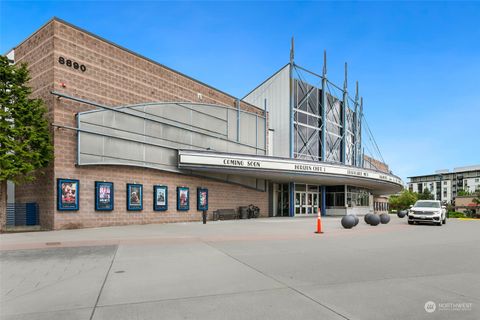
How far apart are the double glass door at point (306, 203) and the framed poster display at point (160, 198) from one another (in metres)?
16.1

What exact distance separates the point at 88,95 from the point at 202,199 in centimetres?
1034

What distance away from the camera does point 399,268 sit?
7703 millimetres

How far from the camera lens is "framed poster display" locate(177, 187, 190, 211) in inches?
894

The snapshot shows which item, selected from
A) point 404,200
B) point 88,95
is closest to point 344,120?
point 88,95

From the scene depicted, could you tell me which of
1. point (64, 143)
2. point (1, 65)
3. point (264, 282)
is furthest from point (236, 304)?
point (1, 65)

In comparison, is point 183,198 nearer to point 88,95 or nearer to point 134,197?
point 134,197

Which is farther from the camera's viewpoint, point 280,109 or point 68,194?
point 280,109

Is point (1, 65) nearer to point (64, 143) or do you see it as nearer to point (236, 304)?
point (64, 143)

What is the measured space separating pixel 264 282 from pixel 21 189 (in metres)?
Answer: 17.8

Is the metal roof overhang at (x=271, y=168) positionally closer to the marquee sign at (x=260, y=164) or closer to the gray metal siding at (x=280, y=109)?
the marquee sign at (x=260, y=164)

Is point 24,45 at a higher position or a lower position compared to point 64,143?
higher

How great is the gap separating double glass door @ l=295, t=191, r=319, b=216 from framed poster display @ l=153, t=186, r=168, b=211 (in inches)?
632

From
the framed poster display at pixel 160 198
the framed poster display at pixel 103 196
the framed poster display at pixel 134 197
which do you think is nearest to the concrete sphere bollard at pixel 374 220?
the framed poster display at pixel 160 198

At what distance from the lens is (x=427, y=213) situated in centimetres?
2153
